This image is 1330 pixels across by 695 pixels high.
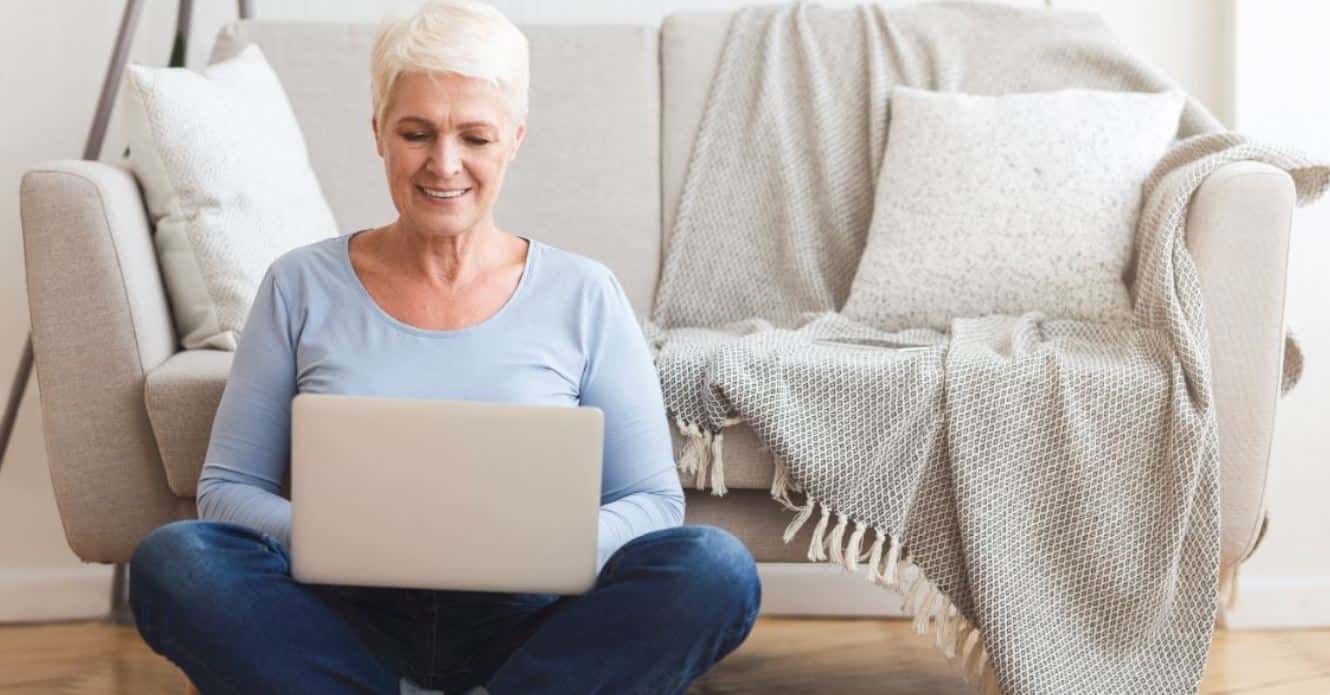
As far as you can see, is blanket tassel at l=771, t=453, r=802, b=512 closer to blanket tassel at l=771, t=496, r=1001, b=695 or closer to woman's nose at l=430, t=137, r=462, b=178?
blanket tassel at l=771, t=496, r=1001, b=695

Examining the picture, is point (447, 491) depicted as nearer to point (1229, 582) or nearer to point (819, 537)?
point (819, 537)

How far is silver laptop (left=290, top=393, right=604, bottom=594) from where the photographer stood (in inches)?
49.6

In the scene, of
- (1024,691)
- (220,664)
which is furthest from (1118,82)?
(220,664)

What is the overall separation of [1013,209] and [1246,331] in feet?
1.48

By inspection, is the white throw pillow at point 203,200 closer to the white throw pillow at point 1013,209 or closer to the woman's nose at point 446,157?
the woman's nose at point 446,157

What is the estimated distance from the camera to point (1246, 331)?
190cm

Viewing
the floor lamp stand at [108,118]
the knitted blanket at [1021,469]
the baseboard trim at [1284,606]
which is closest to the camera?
the knitted blanket at [1021,469]

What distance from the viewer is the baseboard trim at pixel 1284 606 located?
8.60 feet

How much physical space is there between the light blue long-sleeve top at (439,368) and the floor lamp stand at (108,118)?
40.3 inches

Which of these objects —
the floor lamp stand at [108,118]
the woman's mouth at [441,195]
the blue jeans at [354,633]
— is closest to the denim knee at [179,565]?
the blue jeans at [354,633]

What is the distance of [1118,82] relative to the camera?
249cm

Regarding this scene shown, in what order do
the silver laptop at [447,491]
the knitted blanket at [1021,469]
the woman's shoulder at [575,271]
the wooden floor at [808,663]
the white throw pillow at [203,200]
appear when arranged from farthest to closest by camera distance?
the wooden floor at [808,663], the white throw pillow at [203,200], the knitted blanket at [1021,469], the woman's shoulder at [575,271], the silver laptop at [447,491]

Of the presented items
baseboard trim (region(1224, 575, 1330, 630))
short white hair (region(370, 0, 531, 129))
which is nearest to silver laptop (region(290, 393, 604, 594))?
short white hair (region(370, 0, 531, 129))

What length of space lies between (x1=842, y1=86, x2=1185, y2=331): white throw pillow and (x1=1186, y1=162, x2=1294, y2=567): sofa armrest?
0.84ft
